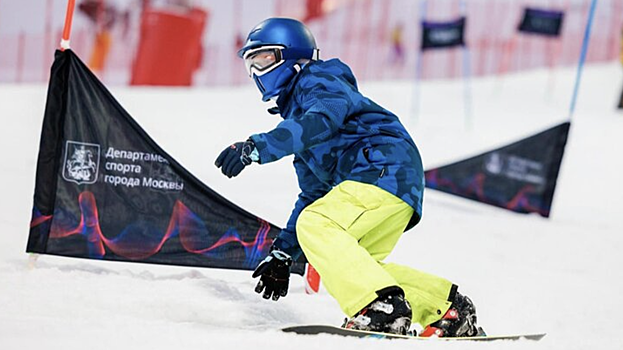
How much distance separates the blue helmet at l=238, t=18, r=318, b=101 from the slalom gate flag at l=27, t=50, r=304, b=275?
2.79 ft

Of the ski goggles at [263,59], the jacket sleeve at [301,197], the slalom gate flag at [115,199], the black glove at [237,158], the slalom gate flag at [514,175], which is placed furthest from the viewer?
the slalom gate flag at [514,175]

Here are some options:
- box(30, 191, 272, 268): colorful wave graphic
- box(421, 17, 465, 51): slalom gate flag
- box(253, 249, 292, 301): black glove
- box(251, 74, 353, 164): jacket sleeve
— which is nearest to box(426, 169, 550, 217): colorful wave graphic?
box(30, 191, 272, 268): colorful wave graphic

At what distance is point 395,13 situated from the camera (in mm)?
15633

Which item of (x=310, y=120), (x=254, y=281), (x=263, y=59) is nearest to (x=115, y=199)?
(x=254, y=281)

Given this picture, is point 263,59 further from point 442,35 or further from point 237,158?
point 442,35

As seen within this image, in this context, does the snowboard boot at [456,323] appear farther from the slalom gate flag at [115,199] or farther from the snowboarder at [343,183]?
the slalom gate flag at [115,199]

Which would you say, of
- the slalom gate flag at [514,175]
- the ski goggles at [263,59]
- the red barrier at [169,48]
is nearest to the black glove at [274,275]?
the ski goggles at [263,59]

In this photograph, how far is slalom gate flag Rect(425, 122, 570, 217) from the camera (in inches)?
272

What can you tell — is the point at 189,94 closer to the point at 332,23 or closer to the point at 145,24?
the point at 145,24

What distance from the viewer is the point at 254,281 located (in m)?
3.82

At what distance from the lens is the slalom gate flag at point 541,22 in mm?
14383

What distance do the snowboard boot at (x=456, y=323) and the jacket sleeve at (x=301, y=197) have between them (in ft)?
1.76

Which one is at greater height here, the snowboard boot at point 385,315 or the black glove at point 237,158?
the black glove at point 237,158

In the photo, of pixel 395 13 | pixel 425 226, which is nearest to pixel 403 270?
pixel 425 226
